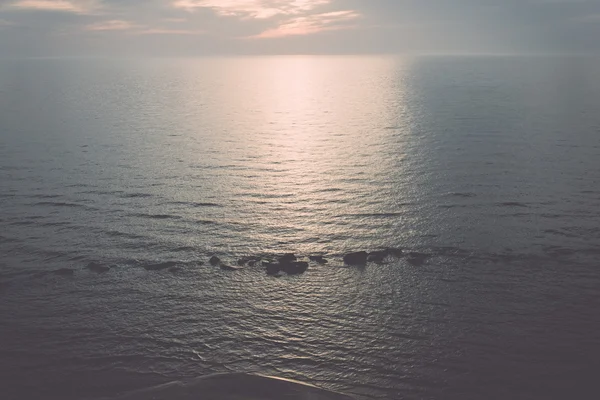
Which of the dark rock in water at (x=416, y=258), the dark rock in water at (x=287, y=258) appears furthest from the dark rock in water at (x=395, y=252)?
the dark rock in water at (x=287, y=258)

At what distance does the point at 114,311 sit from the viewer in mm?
31312

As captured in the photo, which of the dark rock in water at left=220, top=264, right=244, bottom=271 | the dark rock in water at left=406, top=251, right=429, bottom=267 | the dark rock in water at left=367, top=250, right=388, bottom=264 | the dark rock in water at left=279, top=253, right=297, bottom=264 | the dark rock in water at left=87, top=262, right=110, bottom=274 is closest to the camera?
the dark rock in water at left=87, top=262, right=110, bottom=274

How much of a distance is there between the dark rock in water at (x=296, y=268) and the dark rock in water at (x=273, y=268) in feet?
1.38

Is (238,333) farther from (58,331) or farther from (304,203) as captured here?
(304,203)

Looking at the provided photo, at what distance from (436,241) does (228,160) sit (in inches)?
1513

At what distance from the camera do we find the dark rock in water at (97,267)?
3666 centimetres

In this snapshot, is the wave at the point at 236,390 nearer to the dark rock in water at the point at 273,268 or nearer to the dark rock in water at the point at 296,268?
the dark rock in water at the point at 273,268

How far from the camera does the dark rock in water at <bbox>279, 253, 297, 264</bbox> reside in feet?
122

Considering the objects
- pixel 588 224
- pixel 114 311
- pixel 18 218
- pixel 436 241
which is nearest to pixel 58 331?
pixel 114 311

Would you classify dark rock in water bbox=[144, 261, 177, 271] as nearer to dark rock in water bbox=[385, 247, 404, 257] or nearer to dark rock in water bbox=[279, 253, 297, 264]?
dark rock in water bbox=[279, 253, 297, 264]

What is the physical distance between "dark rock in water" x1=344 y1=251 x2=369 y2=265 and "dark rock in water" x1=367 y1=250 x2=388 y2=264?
1.49 feet

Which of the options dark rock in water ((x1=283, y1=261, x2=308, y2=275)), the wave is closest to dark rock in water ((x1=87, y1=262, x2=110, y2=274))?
dark rock in water ((x1=283, y1=261, x2=308, y2=275))

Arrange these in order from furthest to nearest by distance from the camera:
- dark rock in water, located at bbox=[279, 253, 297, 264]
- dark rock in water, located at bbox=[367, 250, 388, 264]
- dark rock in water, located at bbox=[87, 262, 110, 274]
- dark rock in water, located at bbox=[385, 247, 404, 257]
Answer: dark rock in water, located at bbox=[385, 247, 404, 257]
dark rock in water, located at bbox=[367, 250, 388, 264]
dark rock in water, located at bbox=[279, 253, 297, 264]
dark rock in water, located at bbox=[87, 262, 110, 274]

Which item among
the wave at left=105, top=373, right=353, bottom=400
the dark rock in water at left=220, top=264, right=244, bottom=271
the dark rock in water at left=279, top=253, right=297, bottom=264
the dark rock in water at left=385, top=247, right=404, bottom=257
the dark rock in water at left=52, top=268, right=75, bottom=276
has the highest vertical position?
the dark rock in water at left=385, top=247, right=404, bottom=257
